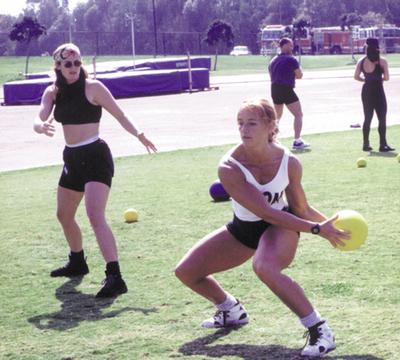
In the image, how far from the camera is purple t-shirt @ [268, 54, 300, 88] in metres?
16.5

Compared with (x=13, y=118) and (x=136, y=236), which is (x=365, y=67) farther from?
(x=13, y=118)

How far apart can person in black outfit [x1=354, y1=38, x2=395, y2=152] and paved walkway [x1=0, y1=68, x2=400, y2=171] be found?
1283mm

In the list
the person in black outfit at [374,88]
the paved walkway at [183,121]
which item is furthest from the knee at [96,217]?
the person in black outfit at [374,88]

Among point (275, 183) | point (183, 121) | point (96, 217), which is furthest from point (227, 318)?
point (183, 121)

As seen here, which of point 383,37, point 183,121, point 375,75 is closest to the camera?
point 375,75

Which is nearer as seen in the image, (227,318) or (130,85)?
(227,318)

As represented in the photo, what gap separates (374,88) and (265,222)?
1071cm

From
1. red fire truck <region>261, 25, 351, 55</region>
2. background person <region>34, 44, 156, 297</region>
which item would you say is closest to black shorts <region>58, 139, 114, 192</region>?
background person <region>34, 44, 156, 297</region>

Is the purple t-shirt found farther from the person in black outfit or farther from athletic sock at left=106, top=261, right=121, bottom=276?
athletic sock at left=106, top=261, right=121, bottom=276

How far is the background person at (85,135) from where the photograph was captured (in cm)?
707

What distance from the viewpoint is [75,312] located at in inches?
258

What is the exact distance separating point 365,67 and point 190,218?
22.6 ft

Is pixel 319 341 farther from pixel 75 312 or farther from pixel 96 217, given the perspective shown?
pixel 96 217

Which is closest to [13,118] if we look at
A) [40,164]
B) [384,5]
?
[40,164]
